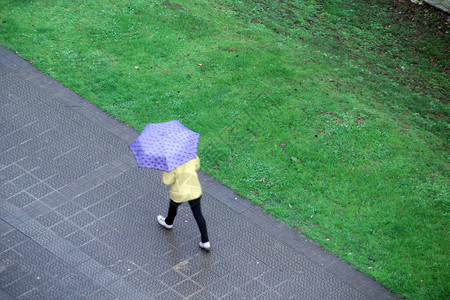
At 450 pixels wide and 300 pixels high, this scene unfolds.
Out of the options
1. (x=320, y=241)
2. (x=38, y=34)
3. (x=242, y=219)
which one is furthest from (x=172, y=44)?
(x=320, y=241)

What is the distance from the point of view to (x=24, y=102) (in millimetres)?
9469

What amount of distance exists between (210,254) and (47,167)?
3.13 metres

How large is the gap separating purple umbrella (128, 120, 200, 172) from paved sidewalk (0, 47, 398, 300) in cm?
155

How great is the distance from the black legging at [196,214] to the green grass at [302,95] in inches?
50.0

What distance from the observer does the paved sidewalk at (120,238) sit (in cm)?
664

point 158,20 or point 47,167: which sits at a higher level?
point 158,20

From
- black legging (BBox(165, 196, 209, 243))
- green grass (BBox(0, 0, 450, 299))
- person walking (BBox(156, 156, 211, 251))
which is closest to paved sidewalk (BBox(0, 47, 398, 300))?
black legging (BBox(165, 196, 209, 243))

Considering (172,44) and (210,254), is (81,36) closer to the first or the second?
(172,44)

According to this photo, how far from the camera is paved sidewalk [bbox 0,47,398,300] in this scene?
6.64 meters

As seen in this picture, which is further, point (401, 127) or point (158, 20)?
point (158, 20)

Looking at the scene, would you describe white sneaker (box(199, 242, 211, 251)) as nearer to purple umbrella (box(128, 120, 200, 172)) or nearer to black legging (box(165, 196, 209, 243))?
black legging (box(165, 196, 209, 243))

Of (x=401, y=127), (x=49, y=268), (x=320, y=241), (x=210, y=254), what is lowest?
(x=49, y=268)

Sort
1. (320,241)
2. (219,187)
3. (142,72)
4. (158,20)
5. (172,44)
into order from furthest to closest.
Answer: (158,20)
(172,44)
(142,72)
(219,187)
(320,241)

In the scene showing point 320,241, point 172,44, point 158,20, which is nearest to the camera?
point 320,241
